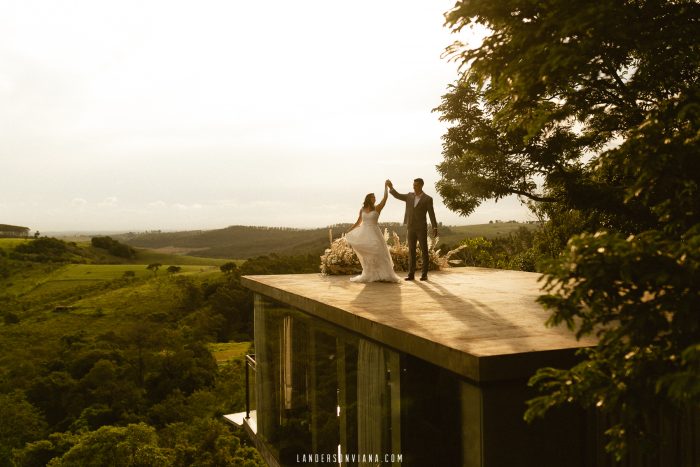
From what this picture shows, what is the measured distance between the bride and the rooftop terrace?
383 millimetres

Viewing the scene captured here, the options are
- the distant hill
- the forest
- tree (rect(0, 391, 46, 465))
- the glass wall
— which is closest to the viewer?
the glass wall

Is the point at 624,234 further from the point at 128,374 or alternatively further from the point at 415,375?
the point at 128,374

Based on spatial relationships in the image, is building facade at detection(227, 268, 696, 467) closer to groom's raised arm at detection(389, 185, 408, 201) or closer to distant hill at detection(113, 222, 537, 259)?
groom's raised arm at detection(389, 185, 408, 201)

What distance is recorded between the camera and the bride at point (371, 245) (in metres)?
8.87

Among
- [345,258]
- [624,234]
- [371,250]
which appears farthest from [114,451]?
[624,234]

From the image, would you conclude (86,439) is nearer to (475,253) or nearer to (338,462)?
(475,253)

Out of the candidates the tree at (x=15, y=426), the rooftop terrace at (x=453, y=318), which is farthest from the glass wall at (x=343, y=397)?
the tree at (x=15, y=426)

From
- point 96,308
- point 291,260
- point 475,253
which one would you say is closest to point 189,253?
point 96,308

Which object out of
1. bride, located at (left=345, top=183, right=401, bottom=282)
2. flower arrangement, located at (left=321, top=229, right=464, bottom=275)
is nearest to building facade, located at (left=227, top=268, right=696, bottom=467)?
bride, located at (left=345, top=183, right=401, bottom=282)

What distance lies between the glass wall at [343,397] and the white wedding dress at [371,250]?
57.0 inches

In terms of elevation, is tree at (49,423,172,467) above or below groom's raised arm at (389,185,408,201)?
below

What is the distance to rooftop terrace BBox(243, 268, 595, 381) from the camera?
3463 mm

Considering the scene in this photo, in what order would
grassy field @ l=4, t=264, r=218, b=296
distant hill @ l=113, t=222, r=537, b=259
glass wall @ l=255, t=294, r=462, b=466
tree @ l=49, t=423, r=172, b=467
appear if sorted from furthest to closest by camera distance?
grassy field @ l=4, t=264, r=218, b=296 → distant hill @ l=113, t=222, r=537, b=259 → tree @ l=49, t=423, r=172, b=467 → glass wall @ l=255, t=294, r=462, b=466

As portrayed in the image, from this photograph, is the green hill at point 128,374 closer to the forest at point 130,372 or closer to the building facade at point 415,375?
the forest at point 130,372
